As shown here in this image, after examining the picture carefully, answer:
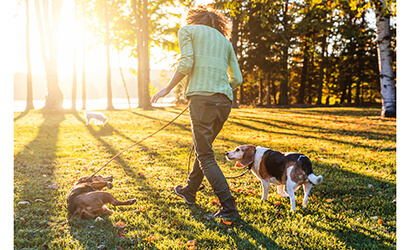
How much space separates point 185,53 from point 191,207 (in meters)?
2.16

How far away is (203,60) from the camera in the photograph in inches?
150

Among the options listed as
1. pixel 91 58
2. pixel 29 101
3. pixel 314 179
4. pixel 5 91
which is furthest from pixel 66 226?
pixel 91 58

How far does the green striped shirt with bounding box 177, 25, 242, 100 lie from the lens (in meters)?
3.73

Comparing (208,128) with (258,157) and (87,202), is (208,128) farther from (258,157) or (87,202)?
(87,202)

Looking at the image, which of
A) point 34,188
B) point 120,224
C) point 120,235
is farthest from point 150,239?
point 34,188

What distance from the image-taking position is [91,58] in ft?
105

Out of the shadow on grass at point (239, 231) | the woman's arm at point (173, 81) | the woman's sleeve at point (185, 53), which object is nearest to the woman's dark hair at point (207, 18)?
the woman's sleeve at point (185, 53)

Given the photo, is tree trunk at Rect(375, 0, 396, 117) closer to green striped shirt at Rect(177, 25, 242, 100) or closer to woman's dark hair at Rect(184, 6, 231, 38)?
woman's dark hair at Rect(184, 6, 231, 38)

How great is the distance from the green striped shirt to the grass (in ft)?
5.53

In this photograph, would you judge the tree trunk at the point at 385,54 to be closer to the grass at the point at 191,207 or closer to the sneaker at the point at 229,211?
the grass at the point at 191,207

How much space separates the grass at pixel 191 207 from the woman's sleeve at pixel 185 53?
6.29 feet

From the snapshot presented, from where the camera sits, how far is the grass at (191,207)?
11.0 ft

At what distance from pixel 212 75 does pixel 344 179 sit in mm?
3744

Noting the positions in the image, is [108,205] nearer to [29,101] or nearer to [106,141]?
[106,141]
